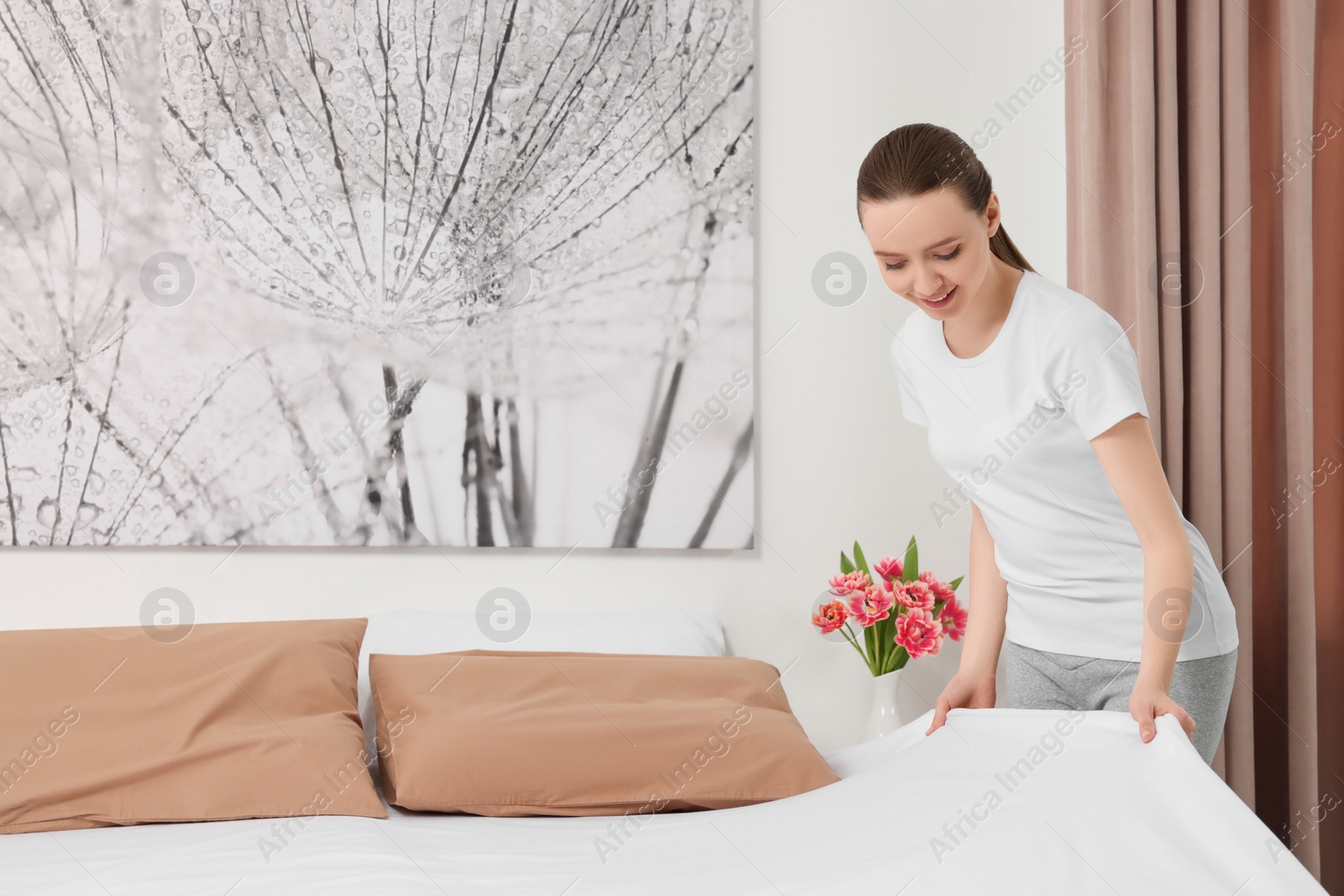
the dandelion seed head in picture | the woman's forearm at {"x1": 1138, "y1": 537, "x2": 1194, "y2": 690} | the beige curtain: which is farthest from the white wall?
the woman's forearm at {"x1": 1138, "y1": 537, "x2": 1194, "y2": 690}

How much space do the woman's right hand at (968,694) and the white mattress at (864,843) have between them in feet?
0.12

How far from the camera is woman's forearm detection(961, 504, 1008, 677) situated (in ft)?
4.92

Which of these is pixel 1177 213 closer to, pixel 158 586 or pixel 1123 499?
pixel 1123 499

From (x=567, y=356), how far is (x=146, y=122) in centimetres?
110

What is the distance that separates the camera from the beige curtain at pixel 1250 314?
2059 mm

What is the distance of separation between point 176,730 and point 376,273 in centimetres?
108

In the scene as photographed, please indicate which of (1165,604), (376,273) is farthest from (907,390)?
(376,273)

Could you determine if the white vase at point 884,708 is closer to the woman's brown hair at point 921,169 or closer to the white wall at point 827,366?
the white wall at point 827,366

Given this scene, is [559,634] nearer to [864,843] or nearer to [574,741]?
[574,741]

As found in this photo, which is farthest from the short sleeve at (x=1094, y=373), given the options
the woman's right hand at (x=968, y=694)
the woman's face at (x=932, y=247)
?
the woman's right hand at (x=968, y=694)

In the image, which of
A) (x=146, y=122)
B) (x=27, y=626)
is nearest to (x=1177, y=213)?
(x=146, y=122)

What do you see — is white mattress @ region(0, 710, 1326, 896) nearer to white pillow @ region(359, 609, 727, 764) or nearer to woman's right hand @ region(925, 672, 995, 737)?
woman's right hand @ region(925, 672, 995, 737)

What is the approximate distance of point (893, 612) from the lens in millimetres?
2215

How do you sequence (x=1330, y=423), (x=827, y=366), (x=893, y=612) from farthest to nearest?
(x=827, y=366) < (x=893, y=612) < (x=1330, y=423)
